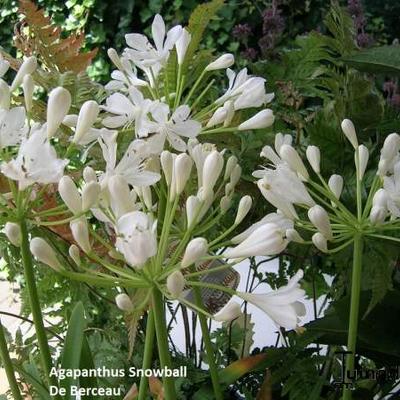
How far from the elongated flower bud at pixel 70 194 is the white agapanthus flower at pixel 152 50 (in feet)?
0.45

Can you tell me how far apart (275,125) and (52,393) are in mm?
264

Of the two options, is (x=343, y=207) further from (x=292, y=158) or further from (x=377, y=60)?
(x=377, y=60)

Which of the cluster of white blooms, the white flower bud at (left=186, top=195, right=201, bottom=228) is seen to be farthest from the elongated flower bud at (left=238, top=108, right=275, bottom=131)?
the white flower bud at (left=186, top=195, right=201, bottom=228)

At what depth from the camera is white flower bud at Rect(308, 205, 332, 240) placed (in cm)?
34

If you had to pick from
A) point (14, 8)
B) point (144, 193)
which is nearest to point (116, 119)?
point (144, 193)

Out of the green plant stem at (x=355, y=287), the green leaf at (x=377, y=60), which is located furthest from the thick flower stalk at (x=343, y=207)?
the green leaf at (x=377, y=60)

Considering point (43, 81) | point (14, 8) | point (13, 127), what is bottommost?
point (13, 127)

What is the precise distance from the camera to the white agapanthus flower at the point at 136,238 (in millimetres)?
288

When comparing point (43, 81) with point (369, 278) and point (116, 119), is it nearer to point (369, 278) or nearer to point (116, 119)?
point (116, 119)

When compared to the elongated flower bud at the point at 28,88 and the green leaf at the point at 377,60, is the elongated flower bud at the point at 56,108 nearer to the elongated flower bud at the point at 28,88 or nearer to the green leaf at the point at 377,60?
Answer: the elongated flower bud at the point at 28,88

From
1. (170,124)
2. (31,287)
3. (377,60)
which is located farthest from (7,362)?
(377,60)

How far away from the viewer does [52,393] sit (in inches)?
14.8

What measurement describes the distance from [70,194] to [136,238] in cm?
5

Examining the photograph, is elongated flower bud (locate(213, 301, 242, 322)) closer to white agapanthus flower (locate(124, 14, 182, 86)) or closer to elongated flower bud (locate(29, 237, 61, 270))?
elongated flower bud (locate(29, 237, 61, 270))
